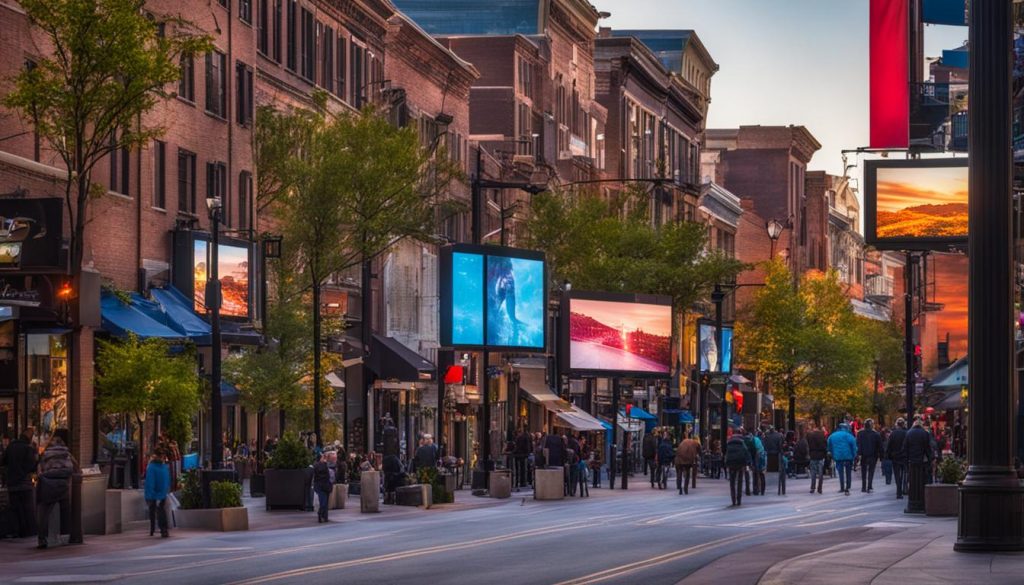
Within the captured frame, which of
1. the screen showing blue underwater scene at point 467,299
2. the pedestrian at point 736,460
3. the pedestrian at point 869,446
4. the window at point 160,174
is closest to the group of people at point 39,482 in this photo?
the window at point 160,174

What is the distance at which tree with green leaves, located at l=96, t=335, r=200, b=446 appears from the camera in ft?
148

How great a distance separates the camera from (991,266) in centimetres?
2486

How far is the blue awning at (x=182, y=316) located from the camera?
50625 millimetres

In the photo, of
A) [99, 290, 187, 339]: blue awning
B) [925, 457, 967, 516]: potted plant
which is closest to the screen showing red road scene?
[99, 290, 187, 339]: blue awning

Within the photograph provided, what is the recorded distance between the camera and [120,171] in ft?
168

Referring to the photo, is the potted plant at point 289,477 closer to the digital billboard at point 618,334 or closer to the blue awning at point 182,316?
the blue awning at point 182,316

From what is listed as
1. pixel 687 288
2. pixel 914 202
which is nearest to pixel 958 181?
pixel 914 202

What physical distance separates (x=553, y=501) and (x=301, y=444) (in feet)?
32.0

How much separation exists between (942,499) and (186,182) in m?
24.6

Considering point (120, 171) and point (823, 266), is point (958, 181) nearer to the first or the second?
point (120, 171)

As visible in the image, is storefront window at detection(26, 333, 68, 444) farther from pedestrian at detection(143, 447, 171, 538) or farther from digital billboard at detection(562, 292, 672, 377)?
digital billboard at detection(562, 292, 672, 377)

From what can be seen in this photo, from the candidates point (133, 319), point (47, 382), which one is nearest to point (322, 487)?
point (47, 382)

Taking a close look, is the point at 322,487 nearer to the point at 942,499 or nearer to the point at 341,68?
the point at 942,499

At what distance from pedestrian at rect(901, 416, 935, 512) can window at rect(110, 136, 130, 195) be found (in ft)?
66.1
